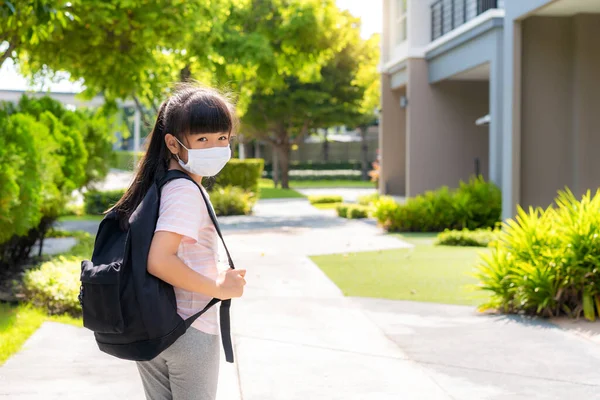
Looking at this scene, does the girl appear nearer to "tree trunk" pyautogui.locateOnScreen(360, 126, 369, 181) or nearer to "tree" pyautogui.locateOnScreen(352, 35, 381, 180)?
"tree" pyautogui.locateOnScreen(352, 35, 381, 180)

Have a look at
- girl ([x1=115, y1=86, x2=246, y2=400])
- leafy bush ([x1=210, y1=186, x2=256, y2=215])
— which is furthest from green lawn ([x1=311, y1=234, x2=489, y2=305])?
leafy bush ([x1=210, y1=186, x2=256, y2=215])

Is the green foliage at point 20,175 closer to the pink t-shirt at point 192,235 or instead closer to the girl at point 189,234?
the girl at point 189,234

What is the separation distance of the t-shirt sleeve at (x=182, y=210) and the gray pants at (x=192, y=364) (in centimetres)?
36

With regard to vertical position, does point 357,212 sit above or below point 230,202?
below

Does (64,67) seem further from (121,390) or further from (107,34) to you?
(121,390)

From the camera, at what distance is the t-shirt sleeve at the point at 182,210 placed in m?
2.84

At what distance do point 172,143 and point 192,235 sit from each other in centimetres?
39

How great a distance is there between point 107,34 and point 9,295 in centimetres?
373

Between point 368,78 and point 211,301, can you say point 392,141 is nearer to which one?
point 368,78

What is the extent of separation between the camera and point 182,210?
287 centimetres

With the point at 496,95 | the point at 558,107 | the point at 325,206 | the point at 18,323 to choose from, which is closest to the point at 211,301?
the point at 18,323

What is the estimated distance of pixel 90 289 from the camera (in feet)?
9.36

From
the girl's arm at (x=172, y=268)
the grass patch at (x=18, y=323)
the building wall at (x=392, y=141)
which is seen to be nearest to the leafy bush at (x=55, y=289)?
the grass patch at (x=18, y=323)

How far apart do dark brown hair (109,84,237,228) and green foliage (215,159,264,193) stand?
23448mm
